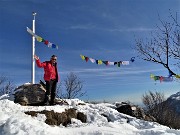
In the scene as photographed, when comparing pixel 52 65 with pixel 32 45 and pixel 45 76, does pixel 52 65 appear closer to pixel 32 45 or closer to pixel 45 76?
pixel 45 76

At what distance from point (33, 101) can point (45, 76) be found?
5.08ft

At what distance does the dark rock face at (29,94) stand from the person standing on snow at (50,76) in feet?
2.08

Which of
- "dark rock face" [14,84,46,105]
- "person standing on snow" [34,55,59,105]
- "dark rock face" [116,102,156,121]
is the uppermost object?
"person standing on snow" [34,55,59,105]

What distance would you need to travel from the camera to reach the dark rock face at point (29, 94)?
47.3 feet

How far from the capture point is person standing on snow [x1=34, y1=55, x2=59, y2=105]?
45.2 feet

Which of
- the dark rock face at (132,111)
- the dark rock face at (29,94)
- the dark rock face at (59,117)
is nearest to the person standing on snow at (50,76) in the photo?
the dark rock face at (29,94)

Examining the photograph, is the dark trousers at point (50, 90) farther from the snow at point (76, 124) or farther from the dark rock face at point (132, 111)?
the dark rock face at point (132, 111)

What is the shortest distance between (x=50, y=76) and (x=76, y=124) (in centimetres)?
274

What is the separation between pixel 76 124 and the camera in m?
12.1

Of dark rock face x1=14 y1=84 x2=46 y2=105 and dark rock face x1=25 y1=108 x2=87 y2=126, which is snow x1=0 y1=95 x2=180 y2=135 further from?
dark rock face x1=14 y1=84 x2=46 y2=105

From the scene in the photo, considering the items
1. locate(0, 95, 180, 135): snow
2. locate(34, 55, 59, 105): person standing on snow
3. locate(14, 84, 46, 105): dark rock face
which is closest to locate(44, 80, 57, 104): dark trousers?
locate(34, 55, 59, 105): person standing on snow

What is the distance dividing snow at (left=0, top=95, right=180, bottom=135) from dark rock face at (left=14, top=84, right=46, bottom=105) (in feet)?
4.03

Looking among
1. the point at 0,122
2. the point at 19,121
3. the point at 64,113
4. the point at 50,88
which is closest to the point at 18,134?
the point at 19,121

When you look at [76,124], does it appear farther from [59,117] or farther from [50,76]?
[50,76]
